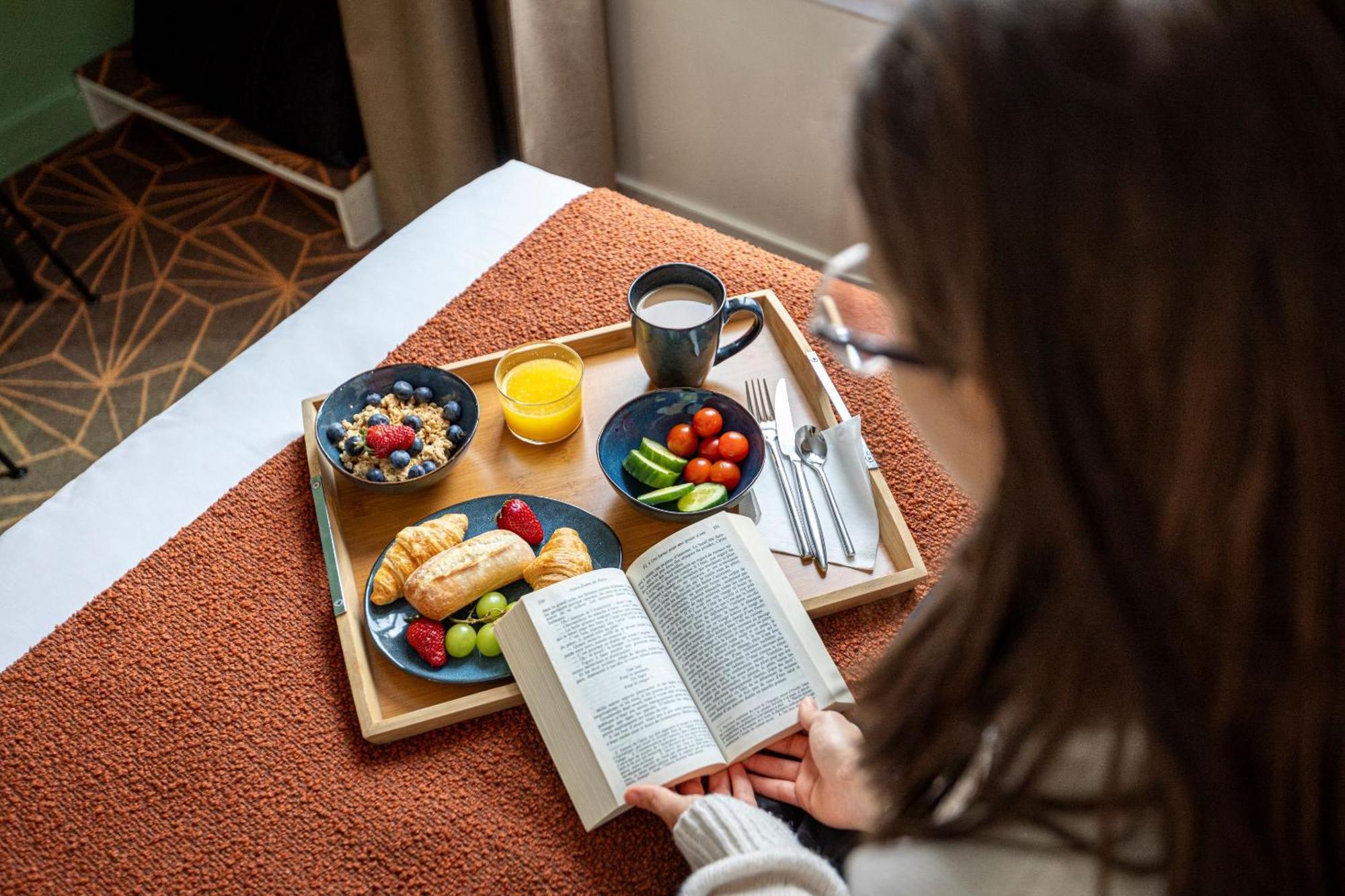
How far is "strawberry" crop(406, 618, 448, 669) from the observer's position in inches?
36.6

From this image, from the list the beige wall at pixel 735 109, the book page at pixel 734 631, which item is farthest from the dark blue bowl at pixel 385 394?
the beige wall at pixel 735 109

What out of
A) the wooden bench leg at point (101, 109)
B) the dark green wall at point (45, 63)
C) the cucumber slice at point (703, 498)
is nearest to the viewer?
the cucumber slice at point (703, 498)

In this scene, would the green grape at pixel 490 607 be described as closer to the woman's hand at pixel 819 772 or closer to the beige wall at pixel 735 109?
the woman's hand at pixel 819 772

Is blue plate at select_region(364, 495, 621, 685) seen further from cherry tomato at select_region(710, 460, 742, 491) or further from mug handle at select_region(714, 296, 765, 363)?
mug handle at select_region(714, 296, 765, 363)

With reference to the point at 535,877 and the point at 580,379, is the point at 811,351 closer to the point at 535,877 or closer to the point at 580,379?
the point at 580,379

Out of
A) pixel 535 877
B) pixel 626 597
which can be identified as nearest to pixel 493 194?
pixel 626 597

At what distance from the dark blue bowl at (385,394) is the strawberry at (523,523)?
0.32 ft

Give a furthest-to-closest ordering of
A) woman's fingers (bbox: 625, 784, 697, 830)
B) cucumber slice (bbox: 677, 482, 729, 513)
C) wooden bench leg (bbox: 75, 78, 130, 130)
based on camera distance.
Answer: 1. wooden bench leg (bbox: 75, 78, 130, 130)
2. cucumber slice (bbox: 677, 482, 729, 513)
3. woman's fingers (bbox: 625, 784, 697, 830)

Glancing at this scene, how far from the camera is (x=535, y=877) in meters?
0.83

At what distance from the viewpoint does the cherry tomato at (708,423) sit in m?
1.08

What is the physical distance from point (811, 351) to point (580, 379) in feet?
0.90

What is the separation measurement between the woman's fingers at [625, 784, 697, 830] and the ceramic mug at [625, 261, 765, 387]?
0.47 metres

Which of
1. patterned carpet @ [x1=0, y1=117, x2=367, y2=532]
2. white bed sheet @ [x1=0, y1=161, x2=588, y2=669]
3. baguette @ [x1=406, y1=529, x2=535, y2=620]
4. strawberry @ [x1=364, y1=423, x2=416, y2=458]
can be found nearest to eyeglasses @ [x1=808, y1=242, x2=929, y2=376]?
baguette @ [x1=406, y1=529, x2=535, y2=620]

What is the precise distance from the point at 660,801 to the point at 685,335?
48cm
